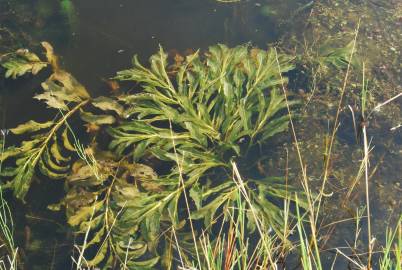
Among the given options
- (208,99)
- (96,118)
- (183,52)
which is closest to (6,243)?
(96,118)

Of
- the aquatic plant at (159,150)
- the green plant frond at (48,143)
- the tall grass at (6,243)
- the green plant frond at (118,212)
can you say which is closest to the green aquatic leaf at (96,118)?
the aquatic plant at (159,150)

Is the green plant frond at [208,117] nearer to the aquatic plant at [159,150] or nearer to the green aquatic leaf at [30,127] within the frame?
the aquatic plant at [159,150]

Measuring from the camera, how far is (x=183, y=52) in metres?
3.96

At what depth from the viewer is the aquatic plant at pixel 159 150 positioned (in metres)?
3.01

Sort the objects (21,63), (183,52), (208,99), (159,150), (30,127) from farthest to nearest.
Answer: (183,52) → (21,63) → (208,99) → (30,127) → (159,150)

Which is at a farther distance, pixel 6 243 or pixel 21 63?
pixel 21 63

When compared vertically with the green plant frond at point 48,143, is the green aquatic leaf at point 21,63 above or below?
above

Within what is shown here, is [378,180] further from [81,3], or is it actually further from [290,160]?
[81,3]

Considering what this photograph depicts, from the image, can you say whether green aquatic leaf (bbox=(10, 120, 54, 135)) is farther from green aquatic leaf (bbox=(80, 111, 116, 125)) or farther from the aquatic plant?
green aquatic leaf (bbox=(80, 111, 116, 125))

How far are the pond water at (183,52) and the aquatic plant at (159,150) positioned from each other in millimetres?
169

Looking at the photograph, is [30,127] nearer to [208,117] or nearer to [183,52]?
[208,117]

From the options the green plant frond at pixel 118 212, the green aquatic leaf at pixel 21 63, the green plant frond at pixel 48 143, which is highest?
the green aquatic leaf at pixel 21 63

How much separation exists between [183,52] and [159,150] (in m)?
1.09

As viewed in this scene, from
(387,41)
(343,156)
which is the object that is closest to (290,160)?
(343,156)
